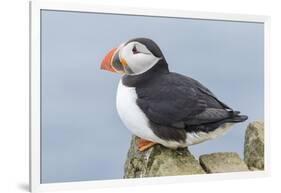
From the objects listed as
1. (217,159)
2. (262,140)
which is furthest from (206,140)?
(262,140)

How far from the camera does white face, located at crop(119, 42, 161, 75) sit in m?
3.00

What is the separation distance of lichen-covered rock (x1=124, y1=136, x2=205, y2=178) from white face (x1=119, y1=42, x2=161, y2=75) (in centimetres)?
39

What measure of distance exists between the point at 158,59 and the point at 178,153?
55 cm

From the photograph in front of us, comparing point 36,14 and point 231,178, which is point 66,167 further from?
point 231,178

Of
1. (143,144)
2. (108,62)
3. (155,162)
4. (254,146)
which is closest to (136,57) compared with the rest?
(108,62)

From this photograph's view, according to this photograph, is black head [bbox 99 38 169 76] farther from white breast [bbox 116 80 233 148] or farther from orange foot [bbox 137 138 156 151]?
orange foot [bbox 137 138 156 151]

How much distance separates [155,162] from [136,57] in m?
0.60

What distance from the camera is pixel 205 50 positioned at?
323 centimetres

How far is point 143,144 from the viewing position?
3.06 metres

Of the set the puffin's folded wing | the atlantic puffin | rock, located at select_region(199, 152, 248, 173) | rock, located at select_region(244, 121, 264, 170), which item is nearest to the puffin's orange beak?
the atlantic puffin

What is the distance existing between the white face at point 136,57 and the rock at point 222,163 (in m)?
0.65

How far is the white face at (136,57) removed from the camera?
9.84ft

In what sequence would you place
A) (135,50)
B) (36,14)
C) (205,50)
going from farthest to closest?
(205,50)
(135,50)
(36,14)

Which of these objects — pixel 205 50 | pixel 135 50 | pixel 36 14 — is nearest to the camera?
pixel 36 14
